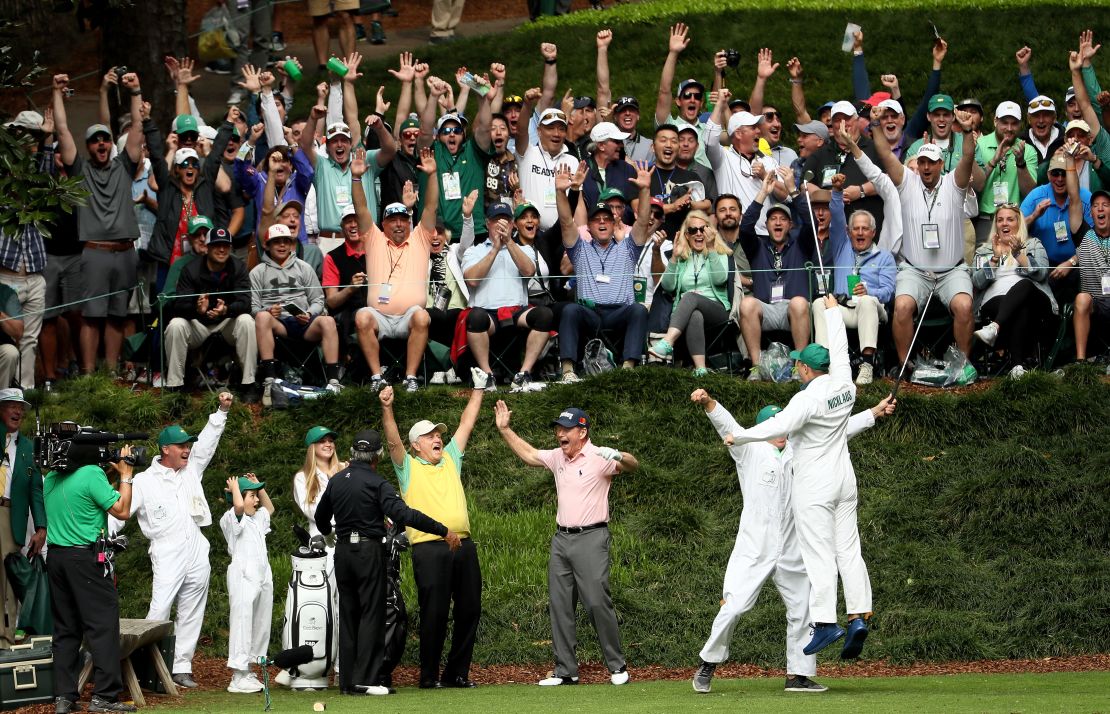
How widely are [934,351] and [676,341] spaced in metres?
2.62

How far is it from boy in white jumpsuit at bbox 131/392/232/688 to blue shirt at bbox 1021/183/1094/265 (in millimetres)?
8558

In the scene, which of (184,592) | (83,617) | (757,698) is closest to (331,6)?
(184,592)

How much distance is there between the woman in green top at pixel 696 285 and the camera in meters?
17.6

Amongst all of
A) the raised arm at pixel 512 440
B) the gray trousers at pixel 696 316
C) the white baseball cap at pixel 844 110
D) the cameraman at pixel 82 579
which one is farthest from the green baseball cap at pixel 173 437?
the white baseball cap at pixel 844 110

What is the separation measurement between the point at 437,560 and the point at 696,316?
4.96 metres

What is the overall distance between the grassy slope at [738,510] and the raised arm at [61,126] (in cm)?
242

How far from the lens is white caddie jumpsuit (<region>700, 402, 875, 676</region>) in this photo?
12844 mm

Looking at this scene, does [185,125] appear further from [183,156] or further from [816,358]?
[816,358]

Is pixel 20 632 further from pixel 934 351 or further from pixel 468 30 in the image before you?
pixel 468 30

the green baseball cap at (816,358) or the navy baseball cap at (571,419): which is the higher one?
the green baseball cap at (816,358)

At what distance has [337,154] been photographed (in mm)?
18766

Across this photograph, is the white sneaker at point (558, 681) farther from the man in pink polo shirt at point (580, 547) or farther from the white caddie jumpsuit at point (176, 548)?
the white caddie jumpsuit at point (176, 548)

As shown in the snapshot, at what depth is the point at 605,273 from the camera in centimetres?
1775

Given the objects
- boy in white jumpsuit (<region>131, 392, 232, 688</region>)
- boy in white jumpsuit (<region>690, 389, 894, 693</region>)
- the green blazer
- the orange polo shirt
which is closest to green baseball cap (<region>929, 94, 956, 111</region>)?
the orange polo shirt
